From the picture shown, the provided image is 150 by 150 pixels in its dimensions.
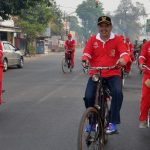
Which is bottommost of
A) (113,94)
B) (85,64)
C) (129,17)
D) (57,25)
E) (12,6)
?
(113,94)

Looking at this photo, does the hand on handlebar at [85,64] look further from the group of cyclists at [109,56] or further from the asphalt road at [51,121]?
the asphalt road at [51,121]

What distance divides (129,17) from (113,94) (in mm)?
147213

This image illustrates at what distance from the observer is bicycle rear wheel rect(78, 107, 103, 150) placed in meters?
4.92

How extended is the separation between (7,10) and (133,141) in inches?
806

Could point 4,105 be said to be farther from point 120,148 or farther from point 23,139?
point 120,148

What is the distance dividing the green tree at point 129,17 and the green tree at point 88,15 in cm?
702

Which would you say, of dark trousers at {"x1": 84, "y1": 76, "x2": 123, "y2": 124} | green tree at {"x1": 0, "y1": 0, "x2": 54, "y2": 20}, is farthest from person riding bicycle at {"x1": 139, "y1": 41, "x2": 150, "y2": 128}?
green tree at {"x1": 0, "y1": 0, "x2": 54, "y2": 20}

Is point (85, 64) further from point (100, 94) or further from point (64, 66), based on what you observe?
point (64, 66)

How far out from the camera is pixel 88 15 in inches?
5876

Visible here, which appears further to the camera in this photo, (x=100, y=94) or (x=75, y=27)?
(x=75, y=27)

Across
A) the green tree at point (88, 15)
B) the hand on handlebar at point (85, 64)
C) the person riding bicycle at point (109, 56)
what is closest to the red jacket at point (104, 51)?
the person riding bicycle at point (109, 56)

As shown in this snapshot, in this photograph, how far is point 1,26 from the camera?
130 ft

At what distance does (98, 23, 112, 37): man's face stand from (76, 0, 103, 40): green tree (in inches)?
5619

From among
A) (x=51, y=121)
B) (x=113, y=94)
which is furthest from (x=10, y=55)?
(x=113, y=94)
